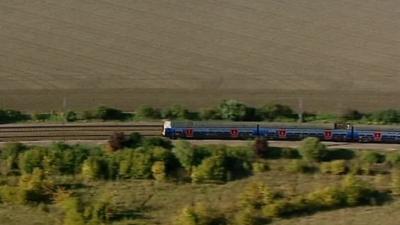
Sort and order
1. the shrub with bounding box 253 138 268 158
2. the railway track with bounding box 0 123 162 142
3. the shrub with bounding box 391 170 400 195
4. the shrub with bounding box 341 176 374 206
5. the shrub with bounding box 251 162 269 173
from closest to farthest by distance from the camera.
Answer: the shrub with bounding box 341 176 374 206 → the shrub with bounding box 391 170 400 195 → the shrub with bounding box 251 162 269 173 → the shrub with bounding box 253 138 268 158 → the railway track with bounding box 0 123 162 142

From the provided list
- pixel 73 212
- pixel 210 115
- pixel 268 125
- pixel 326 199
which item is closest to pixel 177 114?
pixel 210 115

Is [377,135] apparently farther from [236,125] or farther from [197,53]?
[197,53]

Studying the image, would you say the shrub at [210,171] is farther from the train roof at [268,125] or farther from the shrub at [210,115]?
the shrub at [210,115]

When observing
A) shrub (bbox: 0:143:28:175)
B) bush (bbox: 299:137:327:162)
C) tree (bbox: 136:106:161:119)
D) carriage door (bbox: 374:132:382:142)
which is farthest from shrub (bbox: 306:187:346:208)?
shrub (bbox: 0:143:28:175)

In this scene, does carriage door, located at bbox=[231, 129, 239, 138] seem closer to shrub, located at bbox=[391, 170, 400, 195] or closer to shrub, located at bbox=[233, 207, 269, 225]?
shrub, located at bbox=[233, 207, 269, 225]

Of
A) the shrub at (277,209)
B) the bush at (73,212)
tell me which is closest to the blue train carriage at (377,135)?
the shrub at (277,209)
